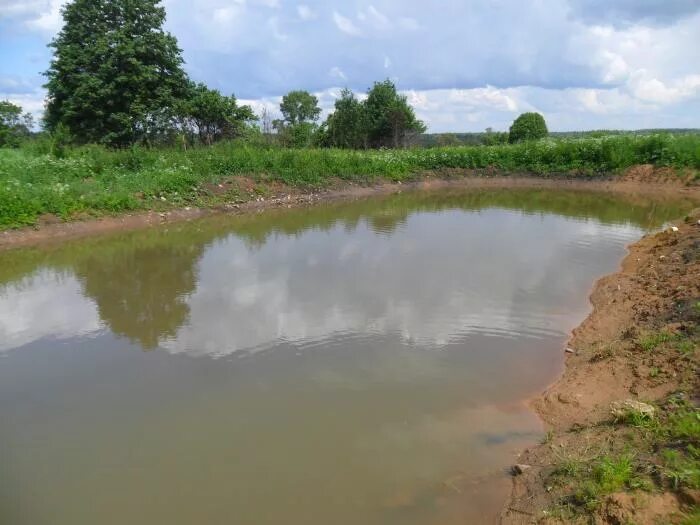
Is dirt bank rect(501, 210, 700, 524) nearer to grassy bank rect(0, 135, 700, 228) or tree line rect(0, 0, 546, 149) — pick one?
grassy bank rect(0, 135, 700, 228)

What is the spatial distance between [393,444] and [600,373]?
2.46 metres

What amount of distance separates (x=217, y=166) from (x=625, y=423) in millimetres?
17411

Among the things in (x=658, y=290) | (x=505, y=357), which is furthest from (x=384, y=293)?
(x=658, y=290)

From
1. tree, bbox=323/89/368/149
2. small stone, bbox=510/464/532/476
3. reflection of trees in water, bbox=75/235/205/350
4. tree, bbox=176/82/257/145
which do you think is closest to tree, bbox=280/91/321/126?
tree, bbox=323/89/368/149

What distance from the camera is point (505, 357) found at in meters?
6.27

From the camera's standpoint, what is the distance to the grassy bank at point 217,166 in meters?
14.2

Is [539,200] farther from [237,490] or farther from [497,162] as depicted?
[237,490]

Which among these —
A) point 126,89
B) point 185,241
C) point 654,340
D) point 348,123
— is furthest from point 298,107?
point 654,340

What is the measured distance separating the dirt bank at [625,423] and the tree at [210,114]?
859 inches

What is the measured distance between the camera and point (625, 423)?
162 inches

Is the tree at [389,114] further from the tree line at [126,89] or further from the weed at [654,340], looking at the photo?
the weed at [654,340]

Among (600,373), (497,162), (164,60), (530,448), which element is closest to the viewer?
(530,448)

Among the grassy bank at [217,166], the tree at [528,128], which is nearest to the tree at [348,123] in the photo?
the grassy bank at [217,166]

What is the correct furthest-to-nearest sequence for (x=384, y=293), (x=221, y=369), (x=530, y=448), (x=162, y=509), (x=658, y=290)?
(x=384, y=293) < (x=658, y=290) < (x=221, y=369) < (x=530, y=448) < (x=162, y=509)
